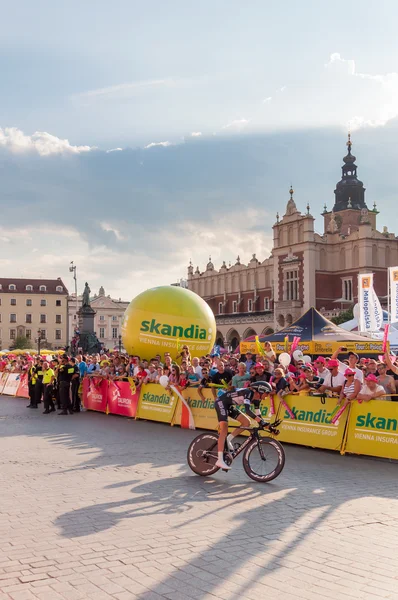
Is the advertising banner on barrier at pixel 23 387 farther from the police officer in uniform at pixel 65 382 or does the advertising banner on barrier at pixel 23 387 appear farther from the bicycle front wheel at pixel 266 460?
the bicycle front wheel at pixel 266 460

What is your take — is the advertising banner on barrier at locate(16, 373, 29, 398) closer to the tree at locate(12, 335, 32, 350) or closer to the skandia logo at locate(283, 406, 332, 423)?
the skandia logo at locate(283, 406, 332, 423)

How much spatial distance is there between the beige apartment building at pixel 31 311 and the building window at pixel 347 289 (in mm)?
63566

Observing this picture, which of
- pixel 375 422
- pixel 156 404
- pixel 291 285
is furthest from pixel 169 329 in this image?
pixel 291 285

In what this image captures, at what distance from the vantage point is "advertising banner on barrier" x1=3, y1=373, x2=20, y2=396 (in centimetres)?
2572

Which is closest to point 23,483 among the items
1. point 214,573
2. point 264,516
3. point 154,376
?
point 264,516

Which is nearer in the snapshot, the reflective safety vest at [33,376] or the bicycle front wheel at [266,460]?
the bicycle front wheel at [266,460]

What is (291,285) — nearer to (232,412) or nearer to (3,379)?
(3,379)

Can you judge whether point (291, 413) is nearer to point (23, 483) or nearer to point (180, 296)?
point (23, 483)

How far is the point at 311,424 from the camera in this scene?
12.0m

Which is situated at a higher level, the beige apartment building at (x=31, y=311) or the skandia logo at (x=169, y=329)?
the beige apartment building at (x=31, y=311)

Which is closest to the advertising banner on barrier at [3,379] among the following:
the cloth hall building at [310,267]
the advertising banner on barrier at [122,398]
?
the advertising banner on barrier at [122,398]

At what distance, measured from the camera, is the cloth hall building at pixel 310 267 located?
64750mm

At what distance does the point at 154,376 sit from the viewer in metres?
16.4

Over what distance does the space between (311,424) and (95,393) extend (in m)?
8.80
